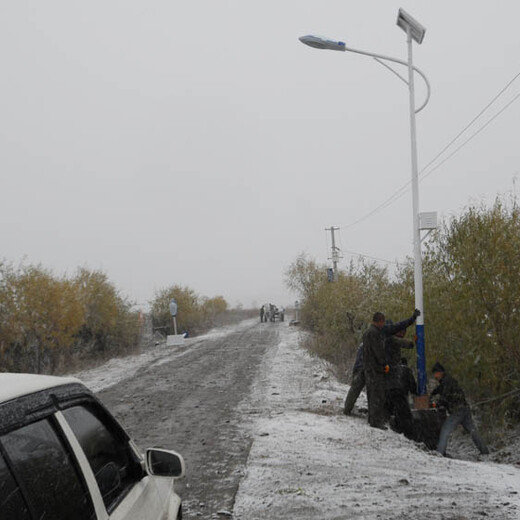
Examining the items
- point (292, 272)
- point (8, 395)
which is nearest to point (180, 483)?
point (8, 395)

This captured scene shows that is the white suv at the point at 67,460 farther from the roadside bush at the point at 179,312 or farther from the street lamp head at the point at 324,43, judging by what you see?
the roadside bush at the point at 179,312

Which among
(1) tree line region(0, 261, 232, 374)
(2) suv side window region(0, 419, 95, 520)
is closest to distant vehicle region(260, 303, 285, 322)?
(1) tree line region(0, 261, 232, 374)

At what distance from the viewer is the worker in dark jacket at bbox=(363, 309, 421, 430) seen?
853cm

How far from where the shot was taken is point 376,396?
862 centimetres

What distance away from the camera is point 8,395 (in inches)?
62.4

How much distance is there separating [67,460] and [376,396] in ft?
24.2

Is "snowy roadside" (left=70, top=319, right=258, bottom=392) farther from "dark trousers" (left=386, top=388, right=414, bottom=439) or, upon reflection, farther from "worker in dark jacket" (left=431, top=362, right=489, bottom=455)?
"worker in dark jacket" (left=431, top=362, right=489, bottom=455)

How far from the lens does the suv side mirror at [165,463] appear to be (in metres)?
2.60

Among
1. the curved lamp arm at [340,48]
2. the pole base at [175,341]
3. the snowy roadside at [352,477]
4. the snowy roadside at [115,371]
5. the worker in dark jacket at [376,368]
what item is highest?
the curved lamp arm at [340,48]

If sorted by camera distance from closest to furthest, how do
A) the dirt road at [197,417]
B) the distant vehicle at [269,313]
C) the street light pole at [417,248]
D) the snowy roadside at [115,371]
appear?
1. the dirt road at [197,417]
2. the street light pole at [417,248]
3. the snowy roadside at [115,371]
4. the distant vehicle at [269,313]

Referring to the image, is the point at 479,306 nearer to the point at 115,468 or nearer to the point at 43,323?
the point at 115,468

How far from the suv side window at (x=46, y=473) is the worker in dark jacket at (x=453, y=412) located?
7776 millimetres

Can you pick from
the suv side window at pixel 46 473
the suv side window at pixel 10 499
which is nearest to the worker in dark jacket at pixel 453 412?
the suv side window at pixel 46 473

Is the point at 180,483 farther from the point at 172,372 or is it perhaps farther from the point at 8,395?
the point at 172,372
